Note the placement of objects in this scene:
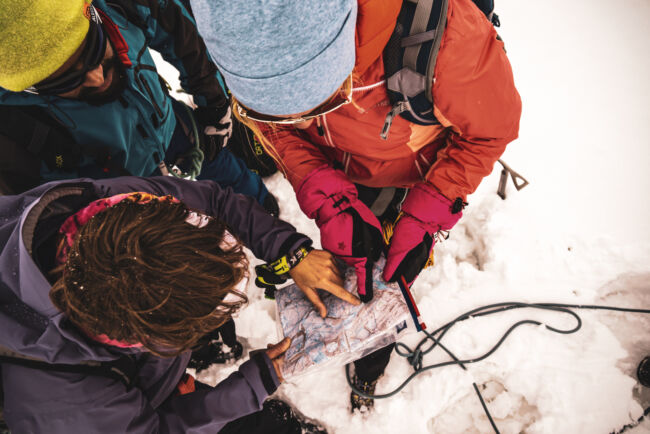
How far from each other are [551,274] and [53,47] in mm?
2875

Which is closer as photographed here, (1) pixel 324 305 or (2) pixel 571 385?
(1) pixel 324 305

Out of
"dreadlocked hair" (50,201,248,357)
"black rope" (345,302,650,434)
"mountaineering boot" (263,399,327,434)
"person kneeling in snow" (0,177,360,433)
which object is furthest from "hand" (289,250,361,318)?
"mountaineering boot" (263,399,327,434)

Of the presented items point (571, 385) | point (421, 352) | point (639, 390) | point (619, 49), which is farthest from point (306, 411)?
point (619, 49)

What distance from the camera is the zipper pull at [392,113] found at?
116cm

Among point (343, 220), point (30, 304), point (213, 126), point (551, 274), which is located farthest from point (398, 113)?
point (551, 274)

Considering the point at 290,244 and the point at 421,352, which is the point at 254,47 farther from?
the point at 421,352

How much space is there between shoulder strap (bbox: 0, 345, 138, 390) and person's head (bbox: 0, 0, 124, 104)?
2.89 feet

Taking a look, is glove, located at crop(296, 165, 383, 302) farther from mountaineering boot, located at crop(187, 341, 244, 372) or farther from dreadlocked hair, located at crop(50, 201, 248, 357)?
mountaineering boot, located at crop(187, 341, 244, 372)

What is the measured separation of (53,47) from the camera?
1059 mm

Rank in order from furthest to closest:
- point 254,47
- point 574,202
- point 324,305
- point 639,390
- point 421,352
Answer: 1. point 574,202
2. point 421,352
3. point 639,390
4. point 324,305
5. point 254,47

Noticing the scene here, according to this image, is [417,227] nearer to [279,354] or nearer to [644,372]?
[279,354]

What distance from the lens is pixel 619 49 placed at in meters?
2.61

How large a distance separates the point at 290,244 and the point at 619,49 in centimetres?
328

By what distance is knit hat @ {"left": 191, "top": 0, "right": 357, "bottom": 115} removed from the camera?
73cm
